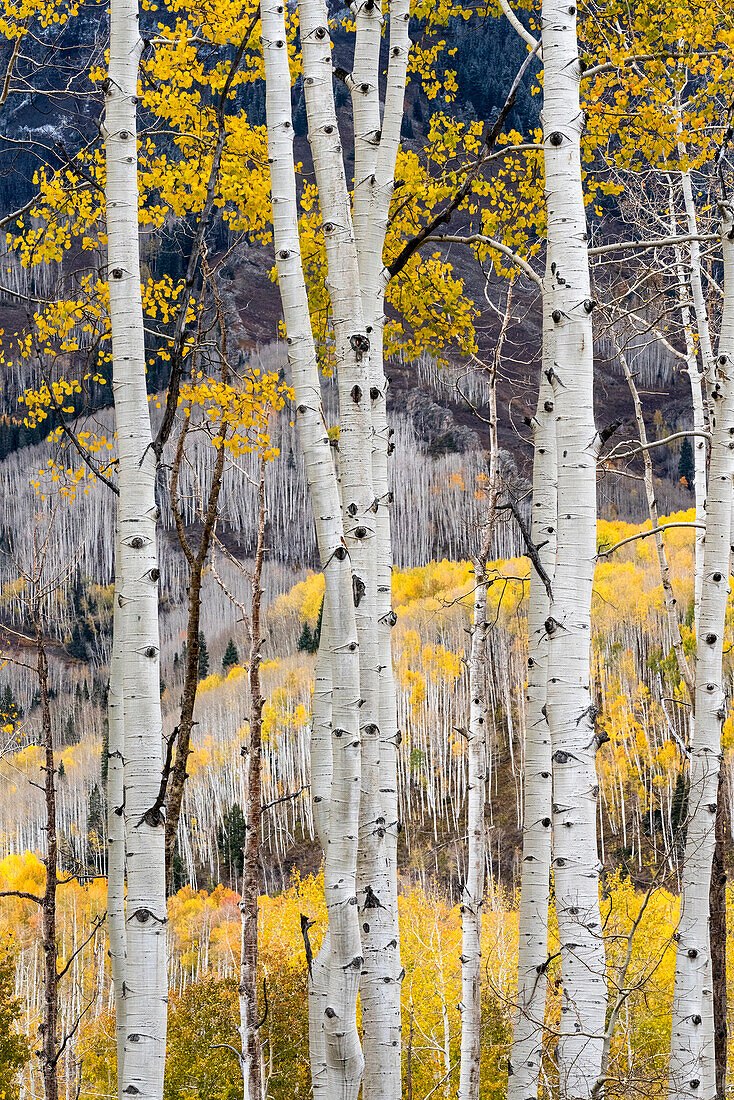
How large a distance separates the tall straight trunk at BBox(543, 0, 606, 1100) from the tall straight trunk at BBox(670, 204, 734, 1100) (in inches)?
53.8

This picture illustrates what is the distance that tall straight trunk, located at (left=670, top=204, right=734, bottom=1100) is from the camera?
443 cm

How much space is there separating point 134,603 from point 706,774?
306 cm

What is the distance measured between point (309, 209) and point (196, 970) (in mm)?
36868

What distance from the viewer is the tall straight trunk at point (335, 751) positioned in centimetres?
304

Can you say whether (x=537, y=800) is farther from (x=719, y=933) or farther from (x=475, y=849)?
(x=475, y=849)

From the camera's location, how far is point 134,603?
10.2ft

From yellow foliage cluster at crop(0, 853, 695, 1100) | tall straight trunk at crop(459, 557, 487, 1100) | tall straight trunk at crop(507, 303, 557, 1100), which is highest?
tall straight trunk at crop(507, 303, 557, 1100)

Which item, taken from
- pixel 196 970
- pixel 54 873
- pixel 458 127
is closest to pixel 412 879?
pixel 196 970

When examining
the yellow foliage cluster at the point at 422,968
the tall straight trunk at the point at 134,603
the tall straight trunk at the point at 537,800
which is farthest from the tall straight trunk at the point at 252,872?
the tall straight trunk at the point at 134,603

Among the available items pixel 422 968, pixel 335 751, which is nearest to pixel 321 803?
pixel 335 751

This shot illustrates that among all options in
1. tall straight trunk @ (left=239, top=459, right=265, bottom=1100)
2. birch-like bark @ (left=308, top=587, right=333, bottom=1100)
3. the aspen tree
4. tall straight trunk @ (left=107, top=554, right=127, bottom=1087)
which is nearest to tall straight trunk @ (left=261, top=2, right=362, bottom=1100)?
birch-like bark @ (left=308, top=587, right=333, bottom=1100)

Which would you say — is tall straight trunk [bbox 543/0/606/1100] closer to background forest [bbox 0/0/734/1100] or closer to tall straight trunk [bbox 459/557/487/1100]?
background forest [bbox 0/0/734/1100]

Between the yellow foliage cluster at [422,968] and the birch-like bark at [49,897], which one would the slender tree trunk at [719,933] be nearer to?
the yellow foliage cluster at [422,968]

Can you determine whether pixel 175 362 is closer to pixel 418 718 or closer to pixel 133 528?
pixel 133 528
